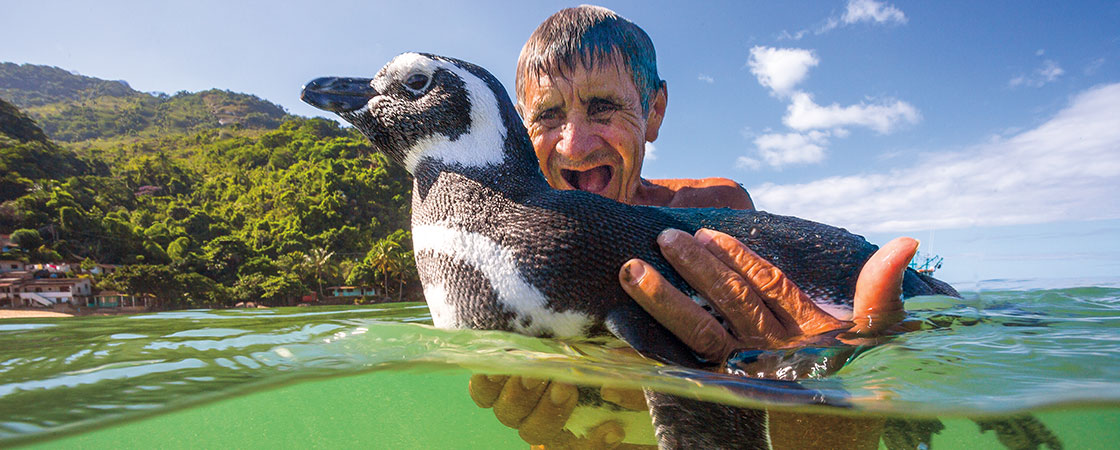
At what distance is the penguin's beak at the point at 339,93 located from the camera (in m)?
2.07

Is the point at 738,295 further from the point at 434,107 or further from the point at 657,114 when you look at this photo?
the point at 657,114

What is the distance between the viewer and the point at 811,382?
1.64 metres

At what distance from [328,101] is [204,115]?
140 meters

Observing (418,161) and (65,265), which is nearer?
(418,161)

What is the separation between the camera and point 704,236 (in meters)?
1.90

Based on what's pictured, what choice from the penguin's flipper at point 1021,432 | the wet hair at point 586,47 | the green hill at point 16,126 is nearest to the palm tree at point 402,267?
the green hill at point 16,126

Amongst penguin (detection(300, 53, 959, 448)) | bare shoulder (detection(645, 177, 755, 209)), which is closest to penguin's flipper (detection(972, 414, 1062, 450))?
penguin (detection(300, 53, 959, 448))

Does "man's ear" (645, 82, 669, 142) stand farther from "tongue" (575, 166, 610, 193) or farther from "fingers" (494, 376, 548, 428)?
"fingers" (494, 376, 548, 428)

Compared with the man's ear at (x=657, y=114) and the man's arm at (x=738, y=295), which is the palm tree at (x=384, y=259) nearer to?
the man's ear at (x=657, y=114)

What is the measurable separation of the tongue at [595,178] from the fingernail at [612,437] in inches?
53.5

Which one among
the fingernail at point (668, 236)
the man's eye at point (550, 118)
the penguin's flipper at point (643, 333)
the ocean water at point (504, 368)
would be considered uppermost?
the man's eye at point (550, 118)

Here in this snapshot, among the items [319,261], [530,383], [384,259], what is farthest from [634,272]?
[319,261]

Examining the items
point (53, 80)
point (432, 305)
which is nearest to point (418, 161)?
point (432, 305)

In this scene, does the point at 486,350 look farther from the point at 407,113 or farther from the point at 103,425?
the point at 103,425
